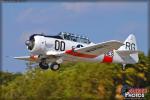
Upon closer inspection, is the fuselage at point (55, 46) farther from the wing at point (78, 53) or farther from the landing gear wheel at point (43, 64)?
the landing gear wheel at point (43, 64)

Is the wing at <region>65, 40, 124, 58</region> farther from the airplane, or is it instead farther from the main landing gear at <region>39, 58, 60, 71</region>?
the main landing gear at <region>39, 58, 60, 71</region>

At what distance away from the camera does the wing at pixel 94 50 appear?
13.5 m

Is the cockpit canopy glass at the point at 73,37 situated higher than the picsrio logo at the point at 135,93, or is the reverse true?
the cockpit canopy glass at the point at 73,37

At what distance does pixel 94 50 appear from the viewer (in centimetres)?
1445

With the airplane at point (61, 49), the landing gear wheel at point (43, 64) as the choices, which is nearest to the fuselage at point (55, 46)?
the airplane at point (61, 49)

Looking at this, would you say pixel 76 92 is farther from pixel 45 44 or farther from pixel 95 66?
pixel 45 44

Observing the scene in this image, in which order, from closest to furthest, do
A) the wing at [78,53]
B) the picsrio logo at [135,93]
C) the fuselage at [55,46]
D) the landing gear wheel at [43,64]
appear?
the picsrio logo at [135,93] < the landing gear wheel at [43,64] < the wing at [78,53] < the fuselage at [55,46]

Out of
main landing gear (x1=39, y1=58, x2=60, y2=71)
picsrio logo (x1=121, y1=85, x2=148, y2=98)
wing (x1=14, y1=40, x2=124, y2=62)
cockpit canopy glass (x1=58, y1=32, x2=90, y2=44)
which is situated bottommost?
picsrio logo (x1=121, y1=85, x2=148, y2=98)

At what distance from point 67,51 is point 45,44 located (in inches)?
32.9

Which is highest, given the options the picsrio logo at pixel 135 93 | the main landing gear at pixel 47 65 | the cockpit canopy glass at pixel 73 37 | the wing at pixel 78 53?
the cockpit canopy glass at pixel 73 37

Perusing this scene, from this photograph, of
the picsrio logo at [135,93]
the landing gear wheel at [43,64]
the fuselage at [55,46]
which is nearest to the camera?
the picsrio logo at [135,93]

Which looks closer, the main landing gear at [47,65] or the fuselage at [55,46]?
the main landing gear at [47,65]

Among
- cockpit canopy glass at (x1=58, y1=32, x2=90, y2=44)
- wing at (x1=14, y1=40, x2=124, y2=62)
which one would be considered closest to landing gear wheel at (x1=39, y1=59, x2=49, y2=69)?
wing at (x1=14, y1=40, x2=124, y2=62)

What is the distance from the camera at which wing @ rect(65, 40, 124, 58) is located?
1354 cm
